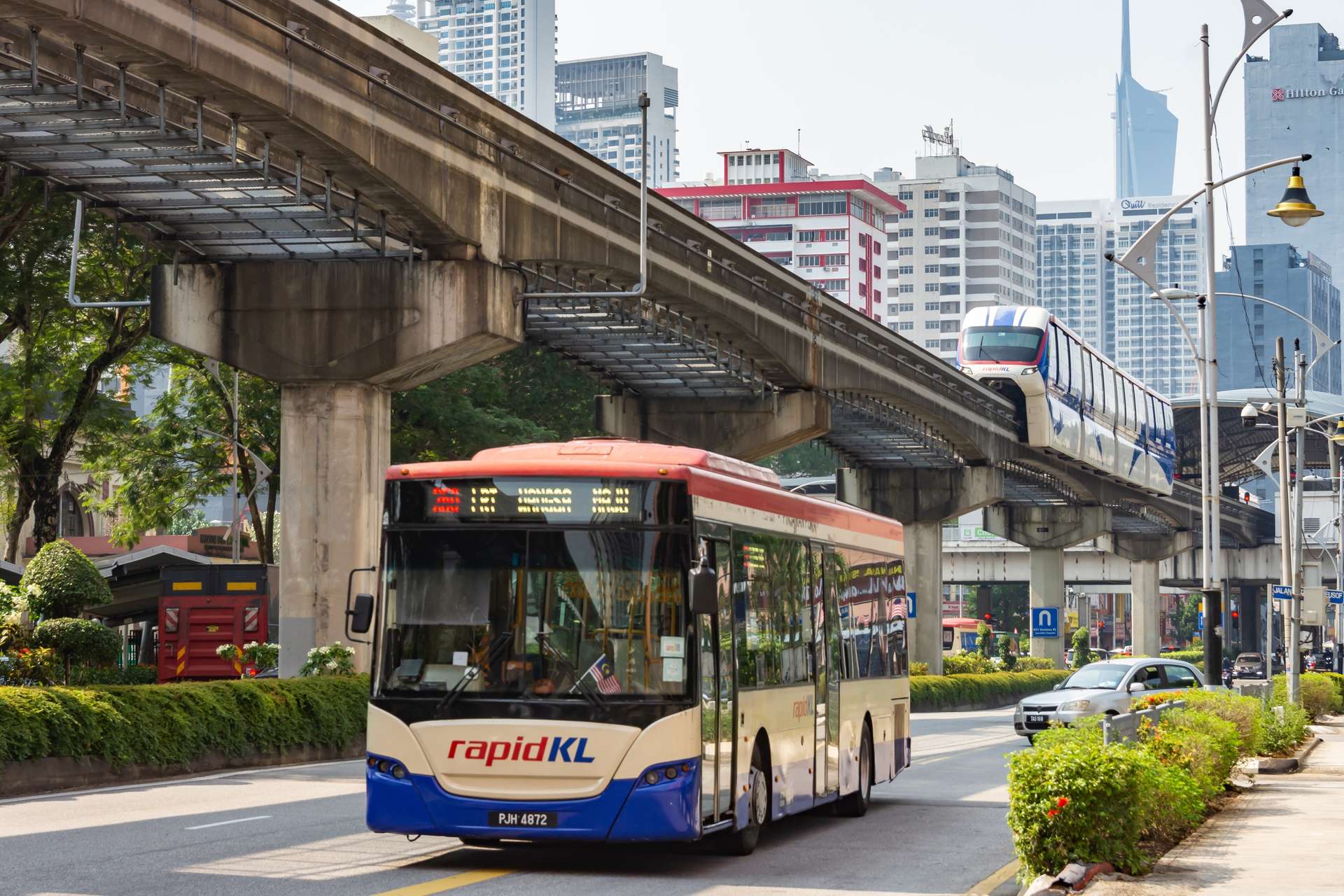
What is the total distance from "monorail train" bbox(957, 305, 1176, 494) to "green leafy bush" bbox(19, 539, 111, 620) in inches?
1420

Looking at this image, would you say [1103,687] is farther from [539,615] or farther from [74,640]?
[539,615]

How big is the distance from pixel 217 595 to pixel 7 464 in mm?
11339

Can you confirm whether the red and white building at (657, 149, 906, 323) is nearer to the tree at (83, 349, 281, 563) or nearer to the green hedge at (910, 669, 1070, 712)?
the green hedge at (910, 669, 1070, 712)

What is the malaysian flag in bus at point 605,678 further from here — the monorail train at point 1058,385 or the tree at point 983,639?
the tree at point 983,639

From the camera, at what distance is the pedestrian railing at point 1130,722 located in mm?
13680

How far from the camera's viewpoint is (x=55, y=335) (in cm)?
4550

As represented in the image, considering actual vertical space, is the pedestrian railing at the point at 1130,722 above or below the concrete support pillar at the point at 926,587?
below

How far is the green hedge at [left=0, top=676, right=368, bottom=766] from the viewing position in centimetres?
2002

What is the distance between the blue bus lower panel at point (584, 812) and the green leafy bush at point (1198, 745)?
4.25 meters

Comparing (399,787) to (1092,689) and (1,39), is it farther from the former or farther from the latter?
(1092,689)

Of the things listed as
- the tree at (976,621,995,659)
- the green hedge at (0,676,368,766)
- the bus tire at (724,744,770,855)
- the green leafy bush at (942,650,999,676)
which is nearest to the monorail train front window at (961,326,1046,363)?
the green leafy bush at (942,650,999,676)

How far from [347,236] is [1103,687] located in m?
14.2

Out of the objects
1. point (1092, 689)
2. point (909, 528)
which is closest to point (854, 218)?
point (909, 528)

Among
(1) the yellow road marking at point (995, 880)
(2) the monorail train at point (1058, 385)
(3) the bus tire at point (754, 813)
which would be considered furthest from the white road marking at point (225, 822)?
(2) the monorail train at point (1058, 385)
